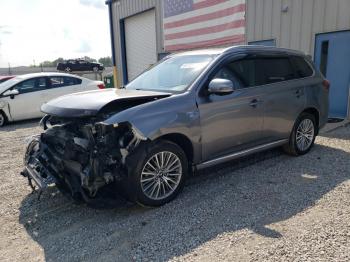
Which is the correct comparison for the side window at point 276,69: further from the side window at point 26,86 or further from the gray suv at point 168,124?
the side window at point 26,86

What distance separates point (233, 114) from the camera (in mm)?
4270

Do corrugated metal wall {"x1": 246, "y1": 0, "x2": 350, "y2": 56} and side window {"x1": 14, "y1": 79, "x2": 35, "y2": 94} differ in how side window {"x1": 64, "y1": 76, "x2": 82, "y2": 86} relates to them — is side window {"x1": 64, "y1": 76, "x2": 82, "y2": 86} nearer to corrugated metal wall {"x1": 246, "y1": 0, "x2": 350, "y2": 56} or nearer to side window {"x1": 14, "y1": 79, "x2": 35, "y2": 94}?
side window {"x1": 14, "y1": 79, "x2": 35, "y2": 94}

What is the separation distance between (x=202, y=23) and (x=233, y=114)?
8881mm

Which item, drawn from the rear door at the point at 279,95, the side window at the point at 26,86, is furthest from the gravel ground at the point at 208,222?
the side window at the point at 26,86

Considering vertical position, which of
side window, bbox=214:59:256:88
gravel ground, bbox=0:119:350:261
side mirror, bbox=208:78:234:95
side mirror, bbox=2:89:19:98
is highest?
side window, bbox=214:59:256:88

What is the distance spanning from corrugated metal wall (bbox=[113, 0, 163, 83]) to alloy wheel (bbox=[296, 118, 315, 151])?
10306 millimetres

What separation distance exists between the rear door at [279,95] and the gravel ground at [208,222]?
0.64 m

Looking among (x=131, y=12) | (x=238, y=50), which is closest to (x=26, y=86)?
(x=131, y=12)

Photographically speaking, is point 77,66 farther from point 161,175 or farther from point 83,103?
point 161,175

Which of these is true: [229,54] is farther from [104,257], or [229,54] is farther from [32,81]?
[32,81]

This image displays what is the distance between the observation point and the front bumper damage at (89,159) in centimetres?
332

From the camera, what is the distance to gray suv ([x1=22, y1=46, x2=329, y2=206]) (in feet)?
11.2

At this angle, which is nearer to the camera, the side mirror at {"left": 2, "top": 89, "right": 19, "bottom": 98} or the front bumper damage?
the front bumper damage

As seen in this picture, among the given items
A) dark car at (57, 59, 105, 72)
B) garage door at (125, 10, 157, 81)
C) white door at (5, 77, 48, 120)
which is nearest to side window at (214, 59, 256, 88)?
white door at (5, 77, 48, 120)
